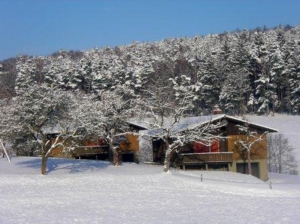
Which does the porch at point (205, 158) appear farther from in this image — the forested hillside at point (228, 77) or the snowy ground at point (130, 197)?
the forested hillside at point (228, 77)

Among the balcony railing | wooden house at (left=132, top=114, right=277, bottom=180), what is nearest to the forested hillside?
wooden house at (left=132, top=114, right=277, bottom=180)

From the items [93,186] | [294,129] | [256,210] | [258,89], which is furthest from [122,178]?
[258,89]

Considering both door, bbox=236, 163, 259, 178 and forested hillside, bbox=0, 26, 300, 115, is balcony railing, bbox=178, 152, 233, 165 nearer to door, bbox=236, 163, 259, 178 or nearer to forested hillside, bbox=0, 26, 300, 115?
door, bbox=236, 163, 259, 178

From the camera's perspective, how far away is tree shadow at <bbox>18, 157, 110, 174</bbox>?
3725 cm

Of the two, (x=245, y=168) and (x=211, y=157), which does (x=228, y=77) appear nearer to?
(x=245, y=168)

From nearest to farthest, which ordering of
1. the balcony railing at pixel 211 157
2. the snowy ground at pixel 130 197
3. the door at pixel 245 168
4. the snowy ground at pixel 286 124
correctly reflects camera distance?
the snowy ground at pixel 130 197, the balcony railing at pixel 211 157, the door at pixel 245 168, the snowy ground at pixel 286 124

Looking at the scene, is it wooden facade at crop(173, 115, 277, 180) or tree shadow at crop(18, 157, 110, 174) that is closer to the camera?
tree shadow at crop(18, 157, 110, 174)

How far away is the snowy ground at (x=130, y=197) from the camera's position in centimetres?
2267

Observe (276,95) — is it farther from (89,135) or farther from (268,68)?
(89,135)

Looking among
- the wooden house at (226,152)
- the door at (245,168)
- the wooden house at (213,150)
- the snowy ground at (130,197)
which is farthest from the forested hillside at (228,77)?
the snowy ground at (130,197)

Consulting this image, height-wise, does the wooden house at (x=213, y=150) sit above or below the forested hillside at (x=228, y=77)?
below

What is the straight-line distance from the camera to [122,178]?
113 ft

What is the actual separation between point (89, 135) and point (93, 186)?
771cm

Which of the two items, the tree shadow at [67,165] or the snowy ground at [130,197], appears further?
the tree shadow at [67,165]
